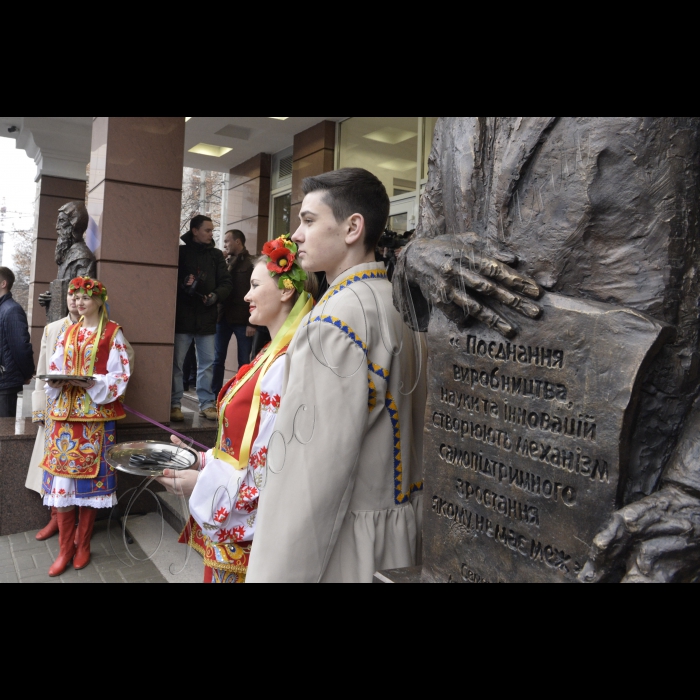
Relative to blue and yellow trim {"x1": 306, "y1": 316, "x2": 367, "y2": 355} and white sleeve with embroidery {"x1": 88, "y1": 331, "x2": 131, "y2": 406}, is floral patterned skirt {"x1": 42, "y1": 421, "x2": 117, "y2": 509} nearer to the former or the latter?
white sleeve with embroidery {"x1": 88, "y1": 331, "x2": 131, "y2": 406}

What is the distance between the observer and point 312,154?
7324 mm

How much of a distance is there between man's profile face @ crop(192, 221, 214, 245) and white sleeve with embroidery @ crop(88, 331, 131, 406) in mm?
1028

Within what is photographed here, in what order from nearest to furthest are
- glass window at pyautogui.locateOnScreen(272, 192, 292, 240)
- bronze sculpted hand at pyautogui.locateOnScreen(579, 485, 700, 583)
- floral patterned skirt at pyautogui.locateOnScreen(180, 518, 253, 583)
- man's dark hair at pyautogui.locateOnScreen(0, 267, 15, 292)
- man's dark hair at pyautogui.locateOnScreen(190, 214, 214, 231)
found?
bronze sculpted hand at pyautogui.locateOnScreen(579, 485, 700, 583), floral patterned skirt at pyautogui.locateOnScreen(180, 518, 253, 583), man's dark hair at pyautogui.locateOnScreen(190, 214, 214, 231), man's dark hair at pyautogui.locateOnScreen(0, 267, 15, 292), glass window at pyautogui.locateOnScreen(272, 192, 292, 240)

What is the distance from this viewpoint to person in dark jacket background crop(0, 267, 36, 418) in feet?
16.3

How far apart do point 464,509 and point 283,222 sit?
7.15 m

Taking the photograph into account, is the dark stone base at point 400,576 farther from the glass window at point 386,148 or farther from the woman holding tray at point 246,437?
the glass window at point 386,148

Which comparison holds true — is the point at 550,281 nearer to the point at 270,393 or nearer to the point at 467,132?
the point at 467,132

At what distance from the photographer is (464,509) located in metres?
1.28

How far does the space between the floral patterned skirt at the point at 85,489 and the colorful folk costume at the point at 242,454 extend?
7.44 feet

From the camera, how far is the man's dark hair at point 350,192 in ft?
5.04

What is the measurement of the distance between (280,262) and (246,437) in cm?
60

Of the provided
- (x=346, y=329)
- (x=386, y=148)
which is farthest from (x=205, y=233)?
(x=346, y=329)

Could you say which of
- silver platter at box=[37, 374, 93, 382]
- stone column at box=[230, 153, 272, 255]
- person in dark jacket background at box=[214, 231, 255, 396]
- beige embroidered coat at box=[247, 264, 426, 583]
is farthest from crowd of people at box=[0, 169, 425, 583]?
stone column at box=[230, 153, 272, 255]

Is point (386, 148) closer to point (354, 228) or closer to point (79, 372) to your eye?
Result: point (79, 372)
